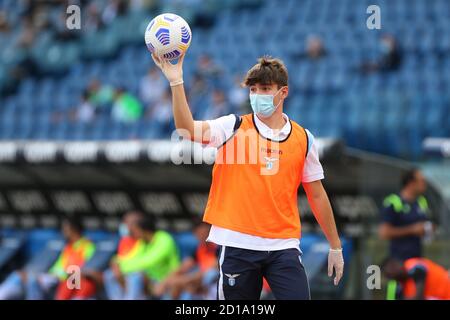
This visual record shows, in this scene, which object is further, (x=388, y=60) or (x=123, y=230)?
(x=388, y=60)

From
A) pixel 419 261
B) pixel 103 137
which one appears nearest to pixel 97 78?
pixel 103 137

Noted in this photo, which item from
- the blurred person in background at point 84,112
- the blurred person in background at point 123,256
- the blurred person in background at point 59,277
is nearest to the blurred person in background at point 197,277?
the blurred person in background at point 123,256

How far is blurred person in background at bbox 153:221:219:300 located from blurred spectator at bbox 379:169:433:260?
1907mm

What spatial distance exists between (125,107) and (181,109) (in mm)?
11212

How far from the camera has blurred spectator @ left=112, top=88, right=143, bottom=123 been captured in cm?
1666

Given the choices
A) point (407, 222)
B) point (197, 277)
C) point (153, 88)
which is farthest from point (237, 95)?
point (407, 222)

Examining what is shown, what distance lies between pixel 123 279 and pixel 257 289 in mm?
6011

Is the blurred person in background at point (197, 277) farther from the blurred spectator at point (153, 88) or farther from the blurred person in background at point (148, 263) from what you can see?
the blurred spectator at point (153, 88)

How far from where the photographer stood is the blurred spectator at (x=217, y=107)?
14633 mm

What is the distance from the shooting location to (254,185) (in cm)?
610

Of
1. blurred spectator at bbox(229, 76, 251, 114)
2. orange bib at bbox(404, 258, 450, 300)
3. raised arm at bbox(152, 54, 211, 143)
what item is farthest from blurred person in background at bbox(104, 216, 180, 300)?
raised arm at bbox(152, 54, 211, 143)

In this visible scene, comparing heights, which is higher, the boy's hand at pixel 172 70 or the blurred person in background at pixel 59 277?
the boy's hand at pixel 172 70

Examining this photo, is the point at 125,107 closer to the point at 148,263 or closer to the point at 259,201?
the point at 148,263

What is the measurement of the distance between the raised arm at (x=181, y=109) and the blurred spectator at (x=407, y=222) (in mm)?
4838
